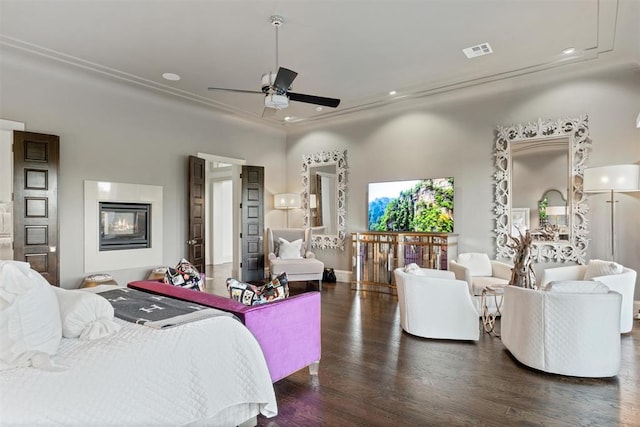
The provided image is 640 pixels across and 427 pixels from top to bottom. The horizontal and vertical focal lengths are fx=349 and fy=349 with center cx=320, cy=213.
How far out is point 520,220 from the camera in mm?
5188

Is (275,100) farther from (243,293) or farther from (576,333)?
(576,333)

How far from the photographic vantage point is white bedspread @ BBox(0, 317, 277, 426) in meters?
1.38

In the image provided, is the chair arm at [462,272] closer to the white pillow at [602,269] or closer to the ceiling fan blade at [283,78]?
the white pillow at [602,269]

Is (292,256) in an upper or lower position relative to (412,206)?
lower

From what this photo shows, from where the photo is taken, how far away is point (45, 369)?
1472 millimetres

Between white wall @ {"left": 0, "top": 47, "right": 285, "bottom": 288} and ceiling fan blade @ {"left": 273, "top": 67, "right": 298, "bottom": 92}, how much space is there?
3.33 m

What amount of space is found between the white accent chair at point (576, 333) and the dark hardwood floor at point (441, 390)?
0.25 ft

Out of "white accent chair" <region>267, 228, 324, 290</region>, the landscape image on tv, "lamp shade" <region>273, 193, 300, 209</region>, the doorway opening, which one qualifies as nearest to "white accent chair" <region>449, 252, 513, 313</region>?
the landscape image on tv

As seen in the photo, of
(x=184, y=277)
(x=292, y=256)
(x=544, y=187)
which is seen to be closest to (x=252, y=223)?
(x=292, y=256)

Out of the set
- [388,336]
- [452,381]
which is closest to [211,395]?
[452,381]

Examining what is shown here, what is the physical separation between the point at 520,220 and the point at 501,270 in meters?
0.90

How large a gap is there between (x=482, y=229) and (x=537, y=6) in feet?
10.2

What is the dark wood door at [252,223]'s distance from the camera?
6723 millimetres

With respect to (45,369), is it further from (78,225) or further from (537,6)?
(537,6)
